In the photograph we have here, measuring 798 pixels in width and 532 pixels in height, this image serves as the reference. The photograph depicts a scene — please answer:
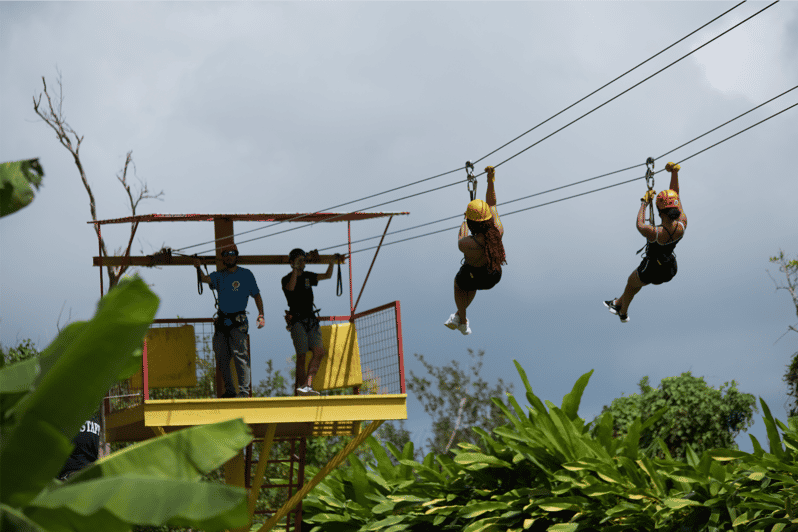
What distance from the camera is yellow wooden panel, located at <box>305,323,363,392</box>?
1154cm

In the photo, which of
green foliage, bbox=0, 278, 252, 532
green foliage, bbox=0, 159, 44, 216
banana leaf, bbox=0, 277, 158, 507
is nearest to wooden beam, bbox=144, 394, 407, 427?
green foliage, bbox=0, 159, 44, 216

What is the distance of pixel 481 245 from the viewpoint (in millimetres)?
8570

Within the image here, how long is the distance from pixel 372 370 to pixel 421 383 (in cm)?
1029

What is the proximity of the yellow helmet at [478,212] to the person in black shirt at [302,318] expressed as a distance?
2932mm

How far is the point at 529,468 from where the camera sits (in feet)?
31.6

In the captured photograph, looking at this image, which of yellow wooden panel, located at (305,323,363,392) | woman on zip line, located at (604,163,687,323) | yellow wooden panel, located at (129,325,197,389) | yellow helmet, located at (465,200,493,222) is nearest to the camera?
yellow helmet, located at (465,200,493,222)

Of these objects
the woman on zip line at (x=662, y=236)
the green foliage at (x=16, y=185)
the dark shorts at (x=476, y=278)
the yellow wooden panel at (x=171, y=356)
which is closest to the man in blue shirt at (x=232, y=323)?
the yellow wooden panel at (x=171, y=356)

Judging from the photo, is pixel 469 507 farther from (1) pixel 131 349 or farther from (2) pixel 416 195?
(1) pixel 131 349

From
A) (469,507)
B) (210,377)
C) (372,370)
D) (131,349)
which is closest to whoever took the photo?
(131,349)

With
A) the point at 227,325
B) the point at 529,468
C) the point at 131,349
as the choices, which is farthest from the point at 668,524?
the point at 131,349

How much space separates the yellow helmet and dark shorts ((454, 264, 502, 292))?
23.1 inches

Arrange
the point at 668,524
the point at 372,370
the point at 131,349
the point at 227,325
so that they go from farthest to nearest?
the point at 372,370 < the point at 227,325 < the point at 668,524 < the point at 131,349

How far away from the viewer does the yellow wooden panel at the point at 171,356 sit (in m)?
11.3

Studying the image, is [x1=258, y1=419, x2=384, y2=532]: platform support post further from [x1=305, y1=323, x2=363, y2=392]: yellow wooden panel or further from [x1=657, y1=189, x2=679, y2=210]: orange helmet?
[x1=657, y1=189, x2=679, y2=210]: orange helmet
